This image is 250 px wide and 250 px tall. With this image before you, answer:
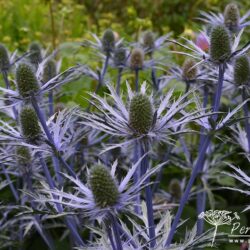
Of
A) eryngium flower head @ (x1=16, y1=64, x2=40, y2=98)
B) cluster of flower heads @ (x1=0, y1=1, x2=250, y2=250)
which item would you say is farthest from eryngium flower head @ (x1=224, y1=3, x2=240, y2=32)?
eryngium flower head @ (x1=16, y1=64, x2=40, y2=98)

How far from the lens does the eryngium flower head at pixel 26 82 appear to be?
1.16 metres

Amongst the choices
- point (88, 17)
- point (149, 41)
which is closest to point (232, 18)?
point (149, 41)

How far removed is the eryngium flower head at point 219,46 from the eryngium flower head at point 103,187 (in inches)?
15.8

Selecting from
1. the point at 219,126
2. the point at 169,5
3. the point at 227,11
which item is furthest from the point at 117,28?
the point at 219,126

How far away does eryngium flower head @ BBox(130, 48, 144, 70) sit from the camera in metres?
1.67

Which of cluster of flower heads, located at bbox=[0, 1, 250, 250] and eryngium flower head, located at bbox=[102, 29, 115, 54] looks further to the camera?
eryngium flower head, located at bbox=[102, 29, 115, 54]

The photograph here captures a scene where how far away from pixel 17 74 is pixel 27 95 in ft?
0.18

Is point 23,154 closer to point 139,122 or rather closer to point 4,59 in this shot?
point 4,59

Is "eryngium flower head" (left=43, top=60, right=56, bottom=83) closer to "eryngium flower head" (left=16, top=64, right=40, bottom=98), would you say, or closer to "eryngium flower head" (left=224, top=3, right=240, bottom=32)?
"eryngium flower head" (left=16, top=64, right=40, bottom=98)

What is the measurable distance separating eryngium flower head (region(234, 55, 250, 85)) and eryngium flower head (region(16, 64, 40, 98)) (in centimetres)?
49

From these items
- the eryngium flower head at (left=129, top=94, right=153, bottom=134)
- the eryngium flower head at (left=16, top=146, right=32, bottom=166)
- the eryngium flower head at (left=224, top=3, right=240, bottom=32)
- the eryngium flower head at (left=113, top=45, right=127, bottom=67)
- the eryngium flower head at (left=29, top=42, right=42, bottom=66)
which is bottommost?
the eryngium flower head at (left=16, top=146, right=32, bottom=166)

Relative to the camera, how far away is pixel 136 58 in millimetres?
→ 1680

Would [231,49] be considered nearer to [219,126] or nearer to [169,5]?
[219,126]

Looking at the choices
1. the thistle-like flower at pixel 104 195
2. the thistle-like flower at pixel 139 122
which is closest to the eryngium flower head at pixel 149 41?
the thistle-like flower at pixel 139 122
